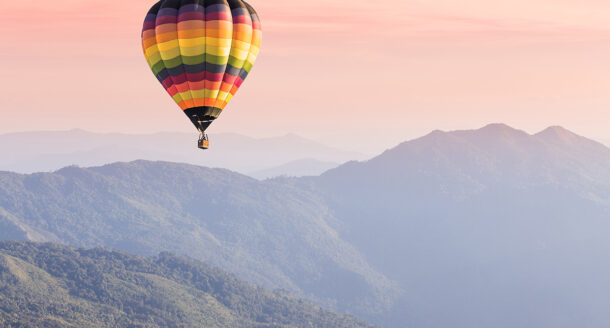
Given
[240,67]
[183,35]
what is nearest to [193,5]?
[183,35]

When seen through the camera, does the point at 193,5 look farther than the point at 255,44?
No

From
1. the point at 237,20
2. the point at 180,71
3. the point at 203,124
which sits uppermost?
the point at 237,20

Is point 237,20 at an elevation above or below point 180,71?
above

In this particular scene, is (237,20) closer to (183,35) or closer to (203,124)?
(183,35)
